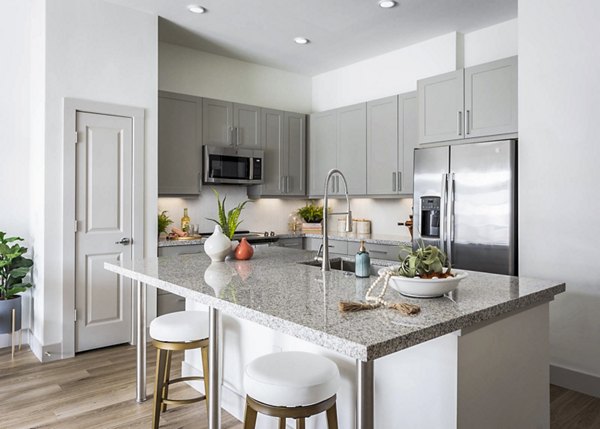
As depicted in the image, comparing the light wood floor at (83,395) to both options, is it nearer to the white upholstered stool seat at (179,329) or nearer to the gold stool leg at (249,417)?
the white upholstered stool seat at (179,329)

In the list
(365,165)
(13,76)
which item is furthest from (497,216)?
(13,76)

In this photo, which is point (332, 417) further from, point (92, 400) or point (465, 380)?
point (92, 400)

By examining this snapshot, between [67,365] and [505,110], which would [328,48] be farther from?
[67,365]

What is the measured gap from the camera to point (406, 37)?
14.9ft

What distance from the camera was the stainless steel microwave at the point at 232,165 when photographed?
185 inches

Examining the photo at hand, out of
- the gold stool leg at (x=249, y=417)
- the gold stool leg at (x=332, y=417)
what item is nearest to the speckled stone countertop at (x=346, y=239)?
the gold stool leg at (x=332, y=417)

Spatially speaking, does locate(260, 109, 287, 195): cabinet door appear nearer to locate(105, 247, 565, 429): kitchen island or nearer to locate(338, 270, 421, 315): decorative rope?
locate(105, 247, 565, 429): kitchen island

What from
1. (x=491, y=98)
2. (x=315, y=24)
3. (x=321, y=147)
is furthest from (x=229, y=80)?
(x=491, y=98)

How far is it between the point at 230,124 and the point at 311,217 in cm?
153

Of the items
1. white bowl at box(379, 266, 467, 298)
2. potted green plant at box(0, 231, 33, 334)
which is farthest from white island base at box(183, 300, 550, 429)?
potted green plant at box(0, 231, 33, 334)

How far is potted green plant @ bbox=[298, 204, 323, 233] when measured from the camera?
547cm

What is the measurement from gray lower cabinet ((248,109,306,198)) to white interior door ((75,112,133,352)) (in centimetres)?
173

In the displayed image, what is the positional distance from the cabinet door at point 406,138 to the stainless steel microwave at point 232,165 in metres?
1.55

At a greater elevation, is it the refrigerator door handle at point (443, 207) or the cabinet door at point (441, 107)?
the cabinet door at point (441, 107)
